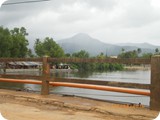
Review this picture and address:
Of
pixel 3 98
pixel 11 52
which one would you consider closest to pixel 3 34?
pixel 11 52

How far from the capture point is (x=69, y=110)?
5.38m

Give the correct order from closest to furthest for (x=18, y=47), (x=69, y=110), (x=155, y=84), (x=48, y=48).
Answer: (x=155, y=84)
(x=69, y=110)
(x=18, y=47)
(x=48, y=48)

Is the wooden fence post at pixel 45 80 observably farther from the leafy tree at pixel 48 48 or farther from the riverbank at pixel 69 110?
the leafy tree at pixel 48 48

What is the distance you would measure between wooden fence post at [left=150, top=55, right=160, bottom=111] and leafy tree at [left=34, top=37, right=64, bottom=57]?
57.0m

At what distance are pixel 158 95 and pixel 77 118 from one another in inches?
54.4

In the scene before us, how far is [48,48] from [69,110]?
61413 mm

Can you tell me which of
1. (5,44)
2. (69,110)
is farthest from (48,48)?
(69,110)

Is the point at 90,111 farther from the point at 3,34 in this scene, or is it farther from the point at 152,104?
the point at 3,34

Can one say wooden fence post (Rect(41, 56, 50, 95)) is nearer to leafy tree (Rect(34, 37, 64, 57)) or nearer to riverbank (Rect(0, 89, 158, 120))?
riverbank (Rect(0, 89, 158, 120))

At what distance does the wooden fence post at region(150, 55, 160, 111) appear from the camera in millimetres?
5094

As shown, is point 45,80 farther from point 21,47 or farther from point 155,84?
point 21,47

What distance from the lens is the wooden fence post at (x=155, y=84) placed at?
5094 millimetres

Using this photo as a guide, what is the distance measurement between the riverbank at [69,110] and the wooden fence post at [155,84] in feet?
0.47

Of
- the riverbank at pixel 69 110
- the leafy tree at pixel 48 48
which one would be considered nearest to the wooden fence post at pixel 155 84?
the riverbank at pixel 69 110
